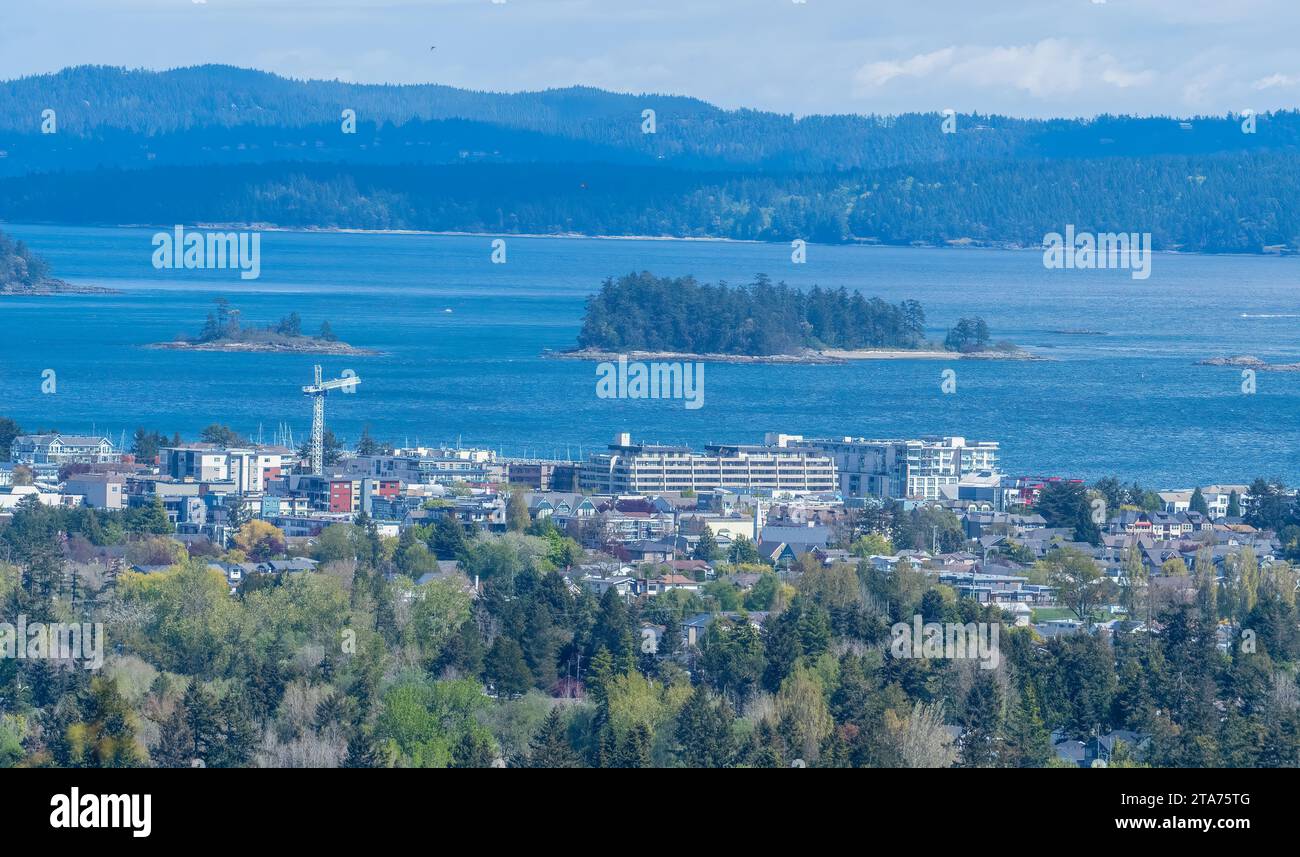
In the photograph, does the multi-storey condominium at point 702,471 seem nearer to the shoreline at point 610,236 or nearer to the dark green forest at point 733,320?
the dark green forest at point 733,320

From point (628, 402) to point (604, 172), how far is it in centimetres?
5071

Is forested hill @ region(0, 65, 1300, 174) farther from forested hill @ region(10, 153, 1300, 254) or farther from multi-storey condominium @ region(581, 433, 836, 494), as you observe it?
multi-storey condominium @ region(581, 433, 836, 494)

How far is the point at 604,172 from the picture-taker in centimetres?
7844

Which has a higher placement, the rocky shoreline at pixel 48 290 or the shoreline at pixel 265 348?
the rocky shoreline at pixel 48 290

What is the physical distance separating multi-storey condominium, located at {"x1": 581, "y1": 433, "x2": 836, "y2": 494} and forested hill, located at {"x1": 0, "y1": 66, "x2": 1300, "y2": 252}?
50297 mm

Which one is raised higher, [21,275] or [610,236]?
[610,236]

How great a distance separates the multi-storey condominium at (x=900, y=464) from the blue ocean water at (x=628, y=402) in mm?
1762

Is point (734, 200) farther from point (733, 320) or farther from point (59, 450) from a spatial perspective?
point (59, 450)

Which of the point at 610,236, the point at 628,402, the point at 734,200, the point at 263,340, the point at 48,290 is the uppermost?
the point at 734,200

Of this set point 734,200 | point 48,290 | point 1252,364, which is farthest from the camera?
point 734,200

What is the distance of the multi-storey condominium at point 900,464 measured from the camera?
17453mm

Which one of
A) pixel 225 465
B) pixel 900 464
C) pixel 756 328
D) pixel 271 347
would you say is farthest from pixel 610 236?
pixel 225 465

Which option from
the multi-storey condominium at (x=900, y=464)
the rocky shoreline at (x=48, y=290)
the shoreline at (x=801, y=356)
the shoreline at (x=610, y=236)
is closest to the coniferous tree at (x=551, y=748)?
the multi-storey condominium at (x=900, y=464)
